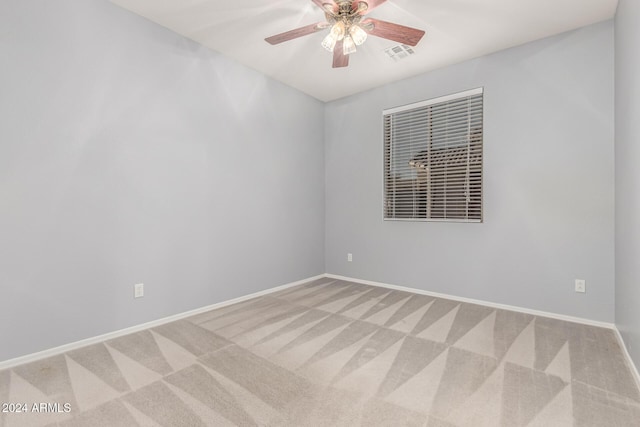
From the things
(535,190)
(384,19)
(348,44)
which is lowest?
(535,190)

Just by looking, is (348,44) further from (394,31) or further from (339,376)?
(339,376)

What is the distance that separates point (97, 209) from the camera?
2.47m

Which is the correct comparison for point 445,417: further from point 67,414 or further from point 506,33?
point 506,33

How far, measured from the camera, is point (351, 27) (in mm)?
2184

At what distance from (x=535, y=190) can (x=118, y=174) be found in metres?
4.02

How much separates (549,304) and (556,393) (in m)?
1.54

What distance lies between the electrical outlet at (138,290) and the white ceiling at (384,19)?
8.06ft

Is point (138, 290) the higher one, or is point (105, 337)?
point (138, 290)

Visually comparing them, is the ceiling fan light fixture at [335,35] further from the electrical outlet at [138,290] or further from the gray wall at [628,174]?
the electrical outlet at [138,290]

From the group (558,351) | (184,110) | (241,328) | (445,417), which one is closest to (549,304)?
(558,351)

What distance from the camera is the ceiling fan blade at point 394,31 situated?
212cm

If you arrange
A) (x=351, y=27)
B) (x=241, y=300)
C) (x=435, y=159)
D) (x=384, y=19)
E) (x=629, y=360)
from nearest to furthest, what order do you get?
(x=629, y=360)
(x=351, y=27)
(x=384, y=19)
(x=241, y=300)
(x=435, y=159)

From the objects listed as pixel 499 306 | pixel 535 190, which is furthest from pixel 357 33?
pixel 499 306

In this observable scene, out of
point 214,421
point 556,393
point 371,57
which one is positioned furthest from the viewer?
point 371,57
